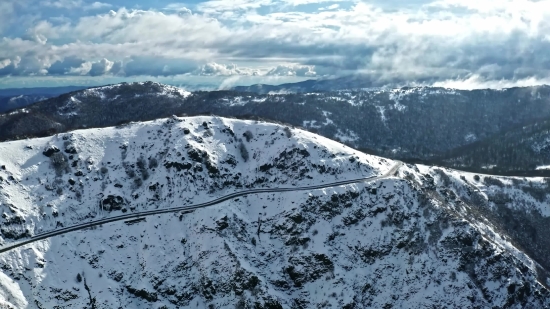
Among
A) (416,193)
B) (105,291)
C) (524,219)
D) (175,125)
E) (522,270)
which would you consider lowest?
(524,219)

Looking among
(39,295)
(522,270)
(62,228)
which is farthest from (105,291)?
(522,270)

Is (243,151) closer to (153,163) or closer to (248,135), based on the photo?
(248,135)

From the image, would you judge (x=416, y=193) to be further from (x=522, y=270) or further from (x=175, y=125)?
(x=175, y=125)

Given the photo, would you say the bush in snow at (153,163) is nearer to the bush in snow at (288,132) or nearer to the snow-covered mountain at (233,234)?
the snow-covered mountain at (233,234)

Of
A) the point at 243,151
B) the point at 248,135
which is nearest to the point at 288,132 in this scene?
the point at 248,135

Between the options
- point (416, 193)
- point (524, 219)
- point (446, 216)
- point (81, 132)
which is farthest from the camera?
point (524, 219)

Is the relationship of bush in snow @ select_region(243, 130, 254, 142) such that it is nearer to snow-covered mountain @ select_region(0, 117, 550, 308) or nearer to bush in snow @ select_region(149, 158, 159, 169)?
snow-covered mountain @ select_region(0, 117, 550, 308)

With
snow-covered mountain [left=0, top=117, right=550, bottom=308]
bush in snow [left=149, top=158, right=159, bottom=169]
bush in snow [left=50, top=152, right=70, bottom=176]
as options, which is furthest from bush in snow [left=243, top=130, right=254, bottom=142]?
bush in snow [left=50, top=152, right=70, bottom=176]

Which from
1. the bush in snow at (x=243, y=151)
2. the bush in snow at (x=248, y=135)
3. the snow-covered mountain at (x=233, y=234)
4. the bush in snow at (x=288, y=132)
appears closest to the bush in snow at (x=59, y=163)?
the snow-covered mountain at (x=233, y=234)
